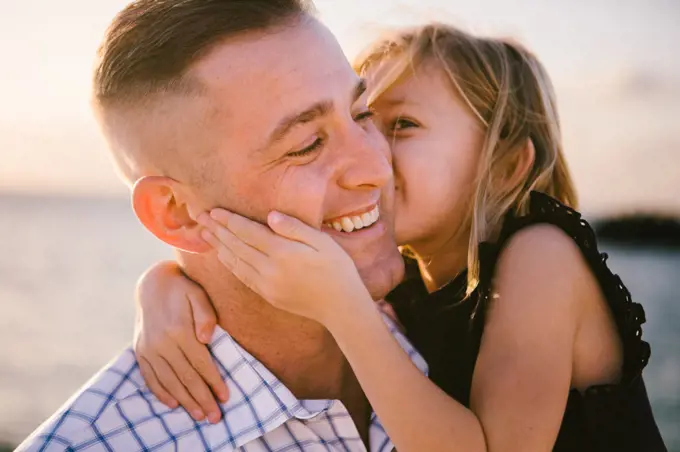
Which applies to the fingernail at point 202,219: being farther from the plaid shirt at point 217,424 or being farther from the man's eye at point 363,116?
the man's eye at point 363,116

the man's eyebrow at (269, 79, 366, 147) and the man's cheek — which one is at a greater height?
the man's eyebrow at (269, 79, 366, 147)

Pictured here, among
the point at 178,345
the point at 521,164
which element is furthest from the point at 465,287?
the point at 178,345

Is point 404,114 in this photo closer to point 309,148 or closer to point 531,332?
point 309,148

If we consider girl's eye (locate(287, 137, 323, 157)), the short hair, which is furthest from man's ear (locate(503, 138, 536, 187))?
the short hair

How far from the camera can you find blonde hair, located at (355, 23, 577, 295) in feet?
11.7

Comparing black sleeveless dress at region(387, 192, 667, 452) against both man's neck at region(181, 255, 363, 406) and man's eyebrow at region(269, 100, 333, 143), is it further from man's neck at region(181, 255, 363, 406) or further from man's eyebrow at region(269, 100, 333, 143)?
man's eyebrow at region(269, 100, 333, 143)

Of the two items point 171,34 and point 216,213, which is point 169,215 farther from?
point 171,34

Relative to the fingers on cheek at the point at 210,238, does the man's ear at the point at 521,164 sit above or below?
below

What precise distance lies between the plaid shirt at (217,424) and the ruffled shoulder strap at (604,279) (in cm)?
86

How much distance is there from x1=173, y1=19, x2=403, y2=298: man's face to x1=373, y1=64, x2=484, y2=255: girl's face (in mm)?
629

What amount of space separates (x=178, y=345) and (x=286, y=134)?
0.89 m

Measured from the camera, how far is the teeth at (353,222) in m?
2.91

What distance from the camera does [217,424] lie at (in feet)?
8.86

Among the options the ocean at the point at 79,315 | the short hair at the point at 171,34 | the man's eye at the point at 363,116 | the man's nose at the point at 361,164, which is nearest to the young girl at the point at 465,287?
the man's nose at the point at 361,164
